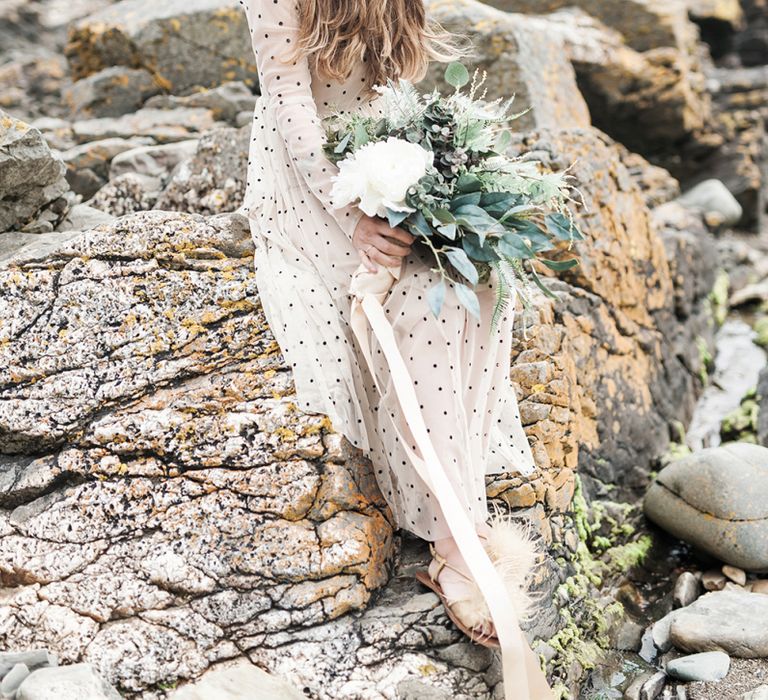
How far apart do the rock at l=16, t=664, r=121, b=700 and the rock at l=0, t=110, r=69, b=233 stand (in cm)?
220

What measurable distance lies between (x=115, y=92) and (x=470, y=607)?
5.36 meters

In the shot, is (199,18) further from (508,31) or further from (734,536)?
(734,536)

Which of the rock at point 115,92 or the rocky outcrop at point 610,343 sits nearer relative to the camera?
the rocky outcrop at point 610,343

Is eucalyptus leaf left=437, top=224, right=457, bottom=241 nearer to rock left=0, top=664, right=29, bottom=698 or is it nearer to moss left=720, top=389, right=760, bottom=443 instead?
rock left=0, top=664, right=29, bottom=698

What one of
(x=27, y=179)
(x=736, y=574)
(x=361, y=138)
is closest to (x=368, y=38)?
(x=361, y=138)

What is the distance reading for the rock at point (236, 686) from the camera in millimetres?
2822

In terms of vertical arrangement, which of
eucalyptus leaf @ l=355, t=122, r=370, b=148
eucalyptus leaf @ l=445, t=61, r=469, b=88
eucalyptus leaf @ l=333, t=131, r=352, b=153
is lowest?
eucalyptus leaf @ l=333, t=131, r=352, b=153

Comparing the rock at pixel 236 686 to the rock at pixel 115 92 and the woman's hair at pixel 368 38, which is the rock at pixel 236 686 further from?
the rock at pixel 115 92

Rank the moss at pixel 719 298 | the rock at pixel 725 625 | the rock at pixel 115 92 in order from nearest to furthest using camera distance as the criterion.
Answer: the rock at pixel 725 625, the rock at pixel 115 92, the moss at pixel 719 298

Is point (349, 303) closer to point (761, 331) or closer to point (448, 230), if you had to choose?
point (448, 230)

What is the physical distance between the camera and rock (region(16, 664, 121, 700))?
2.70 metres

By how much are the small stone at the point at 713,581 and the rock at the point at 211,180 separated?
313cm

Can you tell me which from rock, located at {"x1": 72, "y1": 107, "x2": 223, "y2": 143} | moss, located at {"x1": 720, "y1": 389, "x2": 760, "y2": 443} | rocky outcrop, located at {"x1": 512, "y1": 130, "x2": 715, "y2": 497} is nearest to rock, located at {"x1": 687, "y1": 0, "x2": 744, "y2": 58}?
rocky outcrop, located at {"x1": 512, "y1": 130, "x2": 715, "y2": 497}

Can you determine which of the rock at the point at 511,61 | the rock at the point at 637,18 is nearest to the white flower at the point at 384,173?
the rock at the point at 511,61
